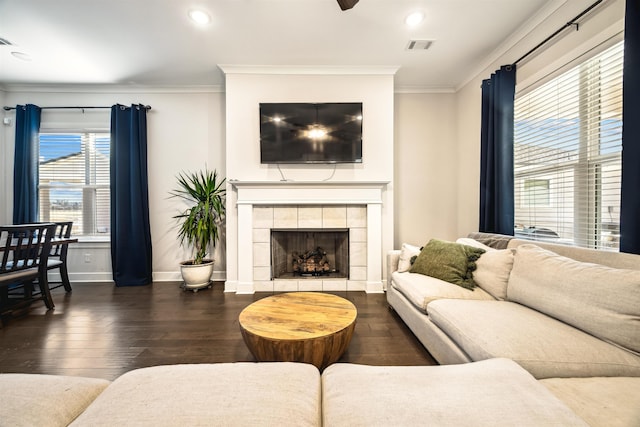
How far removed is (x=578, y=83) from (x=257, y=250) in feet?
11.4

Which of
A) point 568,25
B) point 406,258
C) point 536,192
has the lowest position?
point 406,258

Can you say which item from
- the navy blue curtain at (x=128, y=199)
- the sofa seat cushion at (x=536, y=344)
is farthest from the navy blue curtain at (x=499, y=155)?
the navy blue curtain at (x=128, y=199)

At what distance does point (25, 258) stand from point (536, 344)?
4074 mm

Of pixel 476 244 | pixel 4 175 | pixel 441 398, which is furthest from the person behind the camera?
pixel 4 175

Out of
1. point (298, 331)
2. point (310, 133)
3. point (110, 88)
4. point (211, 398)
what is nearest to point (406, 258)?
point (298, 331)

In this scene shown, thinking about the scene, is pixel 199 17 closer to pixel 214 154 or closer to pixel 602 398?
pixel 214 154

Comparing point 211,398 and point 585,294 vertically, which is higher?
point 585,294

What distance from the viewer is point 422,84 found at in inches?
142

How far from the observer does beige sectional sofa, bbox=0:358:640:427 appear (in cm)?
66

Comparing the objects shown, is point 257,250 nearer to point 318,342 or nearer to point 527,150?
point 318,342

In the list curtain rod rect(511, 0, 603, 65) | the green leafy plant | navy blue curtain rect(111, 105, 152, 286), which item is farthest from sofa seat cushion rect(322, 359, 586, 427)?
navy blue curtain rect(111, 105, 152, 286)

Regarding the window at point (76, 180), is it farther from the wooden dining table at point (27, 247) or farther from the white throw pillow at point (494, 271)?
the white throw pillow at point (494, 271)

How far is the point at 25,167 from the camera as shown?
11.4ft

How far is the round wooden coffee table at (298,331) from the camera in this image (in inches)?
53.4
